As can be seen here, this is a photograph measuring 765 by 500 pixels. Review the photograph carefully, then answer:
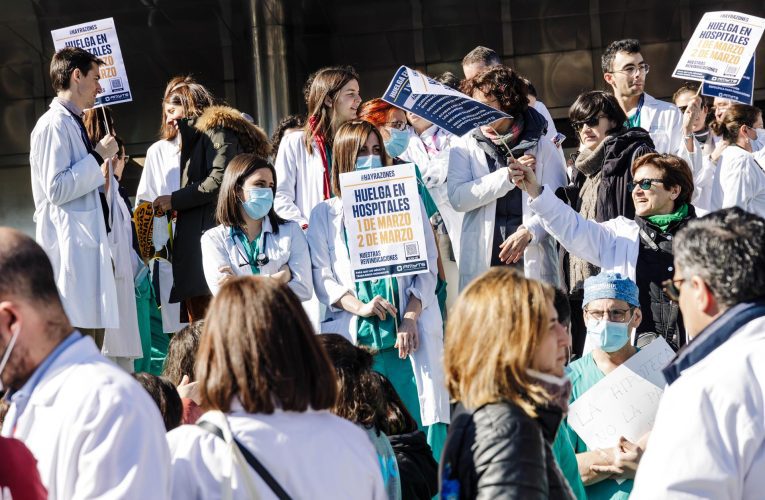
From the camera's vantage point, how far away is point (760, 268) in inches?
130

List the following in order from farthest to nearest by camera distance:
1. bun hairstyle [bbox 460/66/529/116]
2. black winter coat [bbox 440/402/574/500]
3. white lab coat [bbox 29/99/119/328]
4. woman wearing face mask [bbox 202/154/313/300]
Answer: bun hairstyle [bbox 460/66/529/116] < white lab coat [bbox 29/99/119/328] < woman wearing face mask [bbox 202/154/313/300] < black winter coat [bbox 440/402/574/500]

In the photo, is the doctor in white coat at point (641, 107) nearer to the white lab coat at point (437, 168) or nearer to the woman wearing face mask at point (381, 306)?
the white lab coat at point (437, 168)

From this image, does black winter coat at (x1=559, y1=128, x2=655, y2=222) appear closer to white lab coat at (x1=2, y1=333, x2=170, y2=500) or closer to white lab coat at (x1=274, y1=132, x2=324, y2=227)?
white lab coat at (x1=274, y1=132, x2=324, y2=227)

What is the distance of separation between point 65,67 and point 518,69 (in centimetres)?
831

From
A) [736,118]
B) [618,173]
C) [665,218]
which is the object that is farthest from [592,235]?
[736,118]

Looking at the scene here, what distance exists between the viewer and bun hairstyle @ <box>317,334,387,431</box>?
432cm

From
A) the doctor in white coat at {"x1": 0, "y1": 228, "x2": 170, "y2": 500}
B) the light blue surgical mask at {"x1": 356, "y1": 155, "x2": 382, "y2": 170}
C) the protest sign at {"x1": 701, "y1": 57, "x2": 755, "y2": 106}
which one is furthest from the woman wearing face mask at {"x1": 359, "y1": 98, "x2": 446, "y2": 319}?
the doctor in white coat at {"x1": 0, "y1": 228, "x2": 170, "y2": 500}

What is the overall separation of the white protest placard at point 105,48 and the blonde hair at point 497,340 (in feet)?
16.1

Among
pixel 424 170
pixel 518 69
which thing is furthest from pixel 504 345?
pixel 518 69

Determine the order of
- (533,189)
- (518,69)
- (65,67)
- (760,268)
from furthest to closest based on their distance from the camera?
1. (518,69)
2. (65,67)
3. (533,189)
4. (760,268)

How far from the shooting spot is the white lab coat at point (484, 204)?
7.35 metres

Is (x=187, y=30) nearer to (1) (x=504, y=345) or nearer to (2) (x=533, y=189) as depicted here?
(2) (x=533, y=189)

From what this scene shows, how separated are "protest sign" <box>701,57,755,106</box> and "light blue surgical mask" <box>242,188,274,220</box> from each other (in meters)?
2.97

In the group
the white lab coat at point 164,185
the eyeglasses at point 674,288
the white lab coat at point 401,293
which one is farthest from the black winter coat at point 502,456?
the white lab coat at point 164,185
